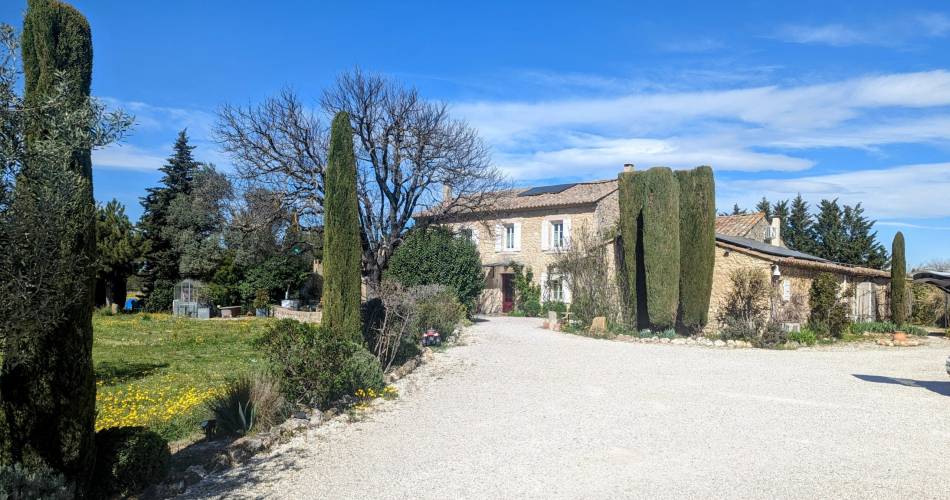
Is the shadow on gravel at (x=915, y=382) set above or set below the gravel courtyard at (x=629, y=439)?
above

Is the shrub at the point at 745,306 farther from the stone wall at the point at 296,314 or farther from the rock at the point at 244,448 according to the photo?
the rock at the point at 244,448

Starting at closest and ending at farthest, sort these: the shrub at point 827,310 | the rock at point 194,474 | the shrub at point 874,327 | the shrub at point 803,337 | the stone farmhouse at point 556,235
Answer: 1. the rock at point 194,474
2. the shrub at point 803,337
3. the shrub at point 827,310
4. the shrub at point 874,327
5. the stone farmhouse at point 556,235

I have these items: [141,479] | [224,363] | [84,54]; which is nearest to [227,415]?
[141,479]

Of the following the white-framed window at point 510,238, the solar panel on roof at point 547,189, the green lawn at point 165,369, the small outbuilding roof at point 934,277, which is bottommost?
the green lawn at point 165,369

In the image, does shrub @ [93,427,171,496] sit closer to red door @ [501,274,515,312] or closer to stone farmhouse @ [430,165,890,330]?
stone farmhouse @ [430,165,890,330]

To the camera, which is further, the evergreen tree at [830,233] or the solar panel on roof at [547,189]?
the evergreen tree at [830,233]

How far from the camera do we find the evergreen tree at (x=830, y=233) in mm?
35438

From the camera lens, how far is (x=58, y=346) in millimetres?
4547

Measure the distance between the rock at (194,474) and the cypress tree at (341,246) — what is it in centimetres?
479

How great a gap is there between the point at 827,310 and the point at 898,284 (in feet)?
23.6

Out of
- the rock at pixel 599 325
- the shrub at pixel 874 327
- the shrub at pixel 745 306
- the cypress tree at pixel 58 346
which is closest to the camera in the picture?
the cypress tree at pixel 58 346

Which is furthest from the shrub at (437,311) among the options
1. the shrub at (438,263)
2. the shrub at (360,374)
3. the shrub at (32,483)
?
the shrub at (32,483)

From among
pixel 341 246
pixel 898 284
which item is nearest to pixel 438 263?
pixel 341 246

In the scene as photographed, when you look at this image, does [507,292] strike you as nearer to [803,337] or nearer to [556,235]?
[556,235]
